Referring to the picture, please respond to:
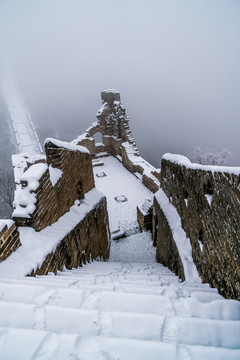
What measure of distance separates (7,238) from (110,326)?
2007mm

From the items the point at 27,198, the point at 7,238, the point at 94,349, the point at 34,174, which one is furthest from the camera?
the point at 34,174

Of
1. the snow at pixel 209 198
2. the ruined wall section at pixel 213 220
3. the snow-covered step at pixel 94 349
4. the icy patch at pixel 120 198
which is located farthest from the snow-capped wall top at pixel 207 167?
the icy patch at pixel 120 198

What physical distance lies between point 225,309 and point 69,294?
1318 mm

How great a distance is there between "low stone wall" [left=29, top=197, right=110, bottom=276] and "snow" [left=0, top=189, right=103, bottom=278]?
0.09 metres

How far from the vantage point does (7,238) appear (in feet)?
9.57

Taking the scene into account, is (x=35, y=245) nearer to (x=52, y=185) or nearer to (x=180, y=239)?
(x=52, y=185)

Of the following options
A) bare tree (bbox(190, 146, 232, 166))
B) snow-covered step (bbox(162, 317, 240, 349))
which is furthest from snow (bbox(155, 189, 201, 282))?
bare tree (bbox(190, 146, 232, 166))

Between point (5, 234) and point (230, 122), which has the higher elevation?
point (5, 234)

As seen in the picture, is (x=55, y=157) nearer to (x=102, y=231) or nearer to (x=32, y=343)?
(x=102, y=231)

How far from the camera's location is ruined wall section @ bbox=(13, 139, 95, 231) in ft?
12.0

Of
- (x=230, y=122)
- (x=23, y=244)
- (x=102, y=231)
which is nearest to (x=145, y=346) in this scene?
(x=23, y=244)

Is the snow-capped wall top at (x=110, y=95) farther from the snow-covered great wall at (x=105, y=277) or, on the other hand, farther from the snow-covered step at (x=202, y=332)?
the snow-covered step at (x=202, y=332)

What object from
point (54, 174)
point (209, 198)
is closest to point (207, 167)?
point (209, 198)

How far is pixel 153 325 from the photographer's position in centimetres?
152
